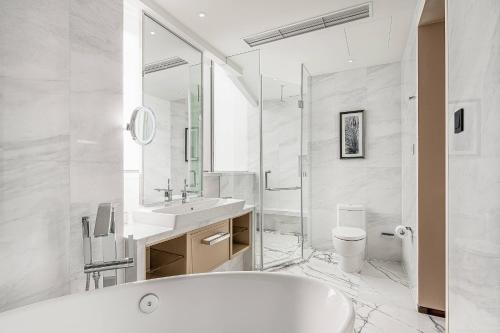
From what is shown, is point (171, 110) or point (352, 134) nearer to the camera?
point (171, 110)

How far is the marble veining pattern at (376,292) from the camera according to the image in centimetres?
200

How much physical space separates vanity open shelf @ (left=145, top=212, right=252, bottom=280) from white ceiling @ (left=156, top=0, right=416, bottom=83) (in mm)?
1819

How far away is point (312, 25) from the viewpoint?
2521 mm

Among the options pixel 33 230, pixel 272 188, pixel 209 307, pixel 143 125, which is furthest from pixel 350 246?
pixel 33 230

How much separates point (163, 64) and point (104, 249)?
65.2 inches

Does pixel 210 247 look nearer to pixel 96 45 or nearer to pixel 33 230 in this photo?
pixel 33 230

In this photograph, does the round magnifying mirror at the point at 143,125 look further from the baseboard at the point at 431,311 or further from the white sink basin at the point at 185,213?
the baseboard at the point at 431,311

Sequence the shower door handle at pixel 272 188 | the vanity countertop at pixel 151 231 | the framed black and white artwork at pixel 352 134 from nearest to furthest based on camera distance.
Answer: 1. the vanity countertop at pixel 151 231
2. the shower door handle at pixel 272 188
3. the framed black and white artwork at pixel 352 134

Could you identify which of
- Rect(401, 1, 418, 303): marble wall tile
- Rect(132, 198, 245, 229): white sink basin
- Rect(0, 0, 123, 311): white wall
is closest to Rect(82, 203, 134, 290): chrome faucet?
Rect(0, 0, 123, 311): white wall

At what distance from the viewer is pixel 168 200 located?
238cm

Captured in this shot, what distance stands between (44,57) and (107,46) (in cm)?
38

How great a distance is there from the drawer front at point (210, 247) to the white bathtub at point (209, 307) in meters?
0.76

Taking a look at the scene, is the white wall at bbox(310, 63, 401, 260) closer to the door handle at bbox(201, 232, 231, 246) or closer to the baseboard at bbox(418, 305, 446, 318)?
the baseboard at bbox(418, 305, 446, 318)

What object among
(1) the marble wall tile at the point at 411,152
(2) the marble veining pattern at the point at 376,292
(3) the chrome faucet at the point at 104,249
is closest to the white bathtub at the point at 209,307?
(3) the chrome faucet at the point at 104,249
